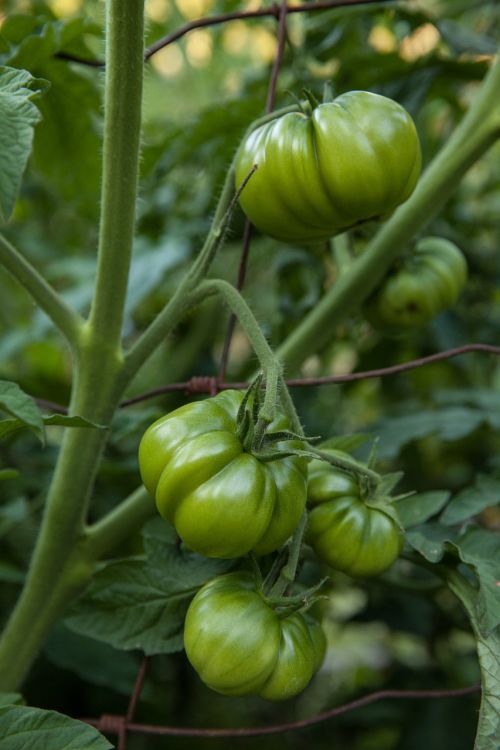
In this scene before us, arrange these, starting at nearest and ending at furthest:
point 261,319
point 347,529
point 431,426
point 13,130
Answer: point 13,130, point 347,529, point 431,426, point 261,319

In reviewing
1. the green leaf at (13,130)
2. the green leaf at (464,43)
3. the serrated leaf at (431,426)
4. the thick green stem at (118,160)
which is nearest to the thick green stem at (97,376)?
the thick green stem at (118,160)

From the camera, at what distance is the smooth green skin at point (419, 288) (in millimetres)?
1039

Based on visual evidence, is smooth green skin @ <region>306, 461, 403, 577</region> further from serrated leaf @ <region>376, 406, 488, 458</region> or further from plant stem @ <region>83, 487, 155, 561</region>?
serrated leaf @ <region>376, 406, 488, 458</region>

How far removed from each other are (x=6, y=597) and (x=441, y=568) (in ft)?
2.64

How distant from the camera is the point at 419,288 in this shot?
3.39ft

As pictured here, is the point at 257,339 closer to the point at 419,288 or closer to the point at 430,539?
the point at 430,539

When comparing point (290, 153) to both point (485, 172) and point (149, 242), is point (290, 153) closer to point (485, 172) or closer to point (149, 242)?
point (149, 242)

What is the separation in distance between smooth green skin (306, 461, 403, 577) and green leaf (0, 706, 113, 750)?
0.23 m

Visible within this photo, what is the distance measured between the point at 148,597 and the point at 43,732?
17cm

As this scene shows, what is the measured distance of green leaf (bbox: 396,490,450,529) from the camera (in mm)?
811

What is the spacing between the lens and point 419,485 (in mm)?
1556

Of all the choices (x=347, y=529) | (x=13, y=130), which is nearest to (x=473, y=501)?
(x=347, y=529)

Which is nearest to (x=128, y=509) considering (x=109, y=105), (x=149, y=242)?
(x=109, y=105)

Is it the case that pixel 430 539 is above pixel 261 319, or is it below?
above
